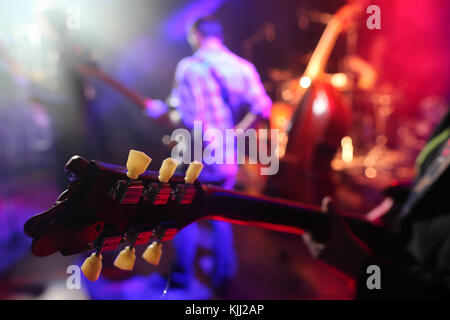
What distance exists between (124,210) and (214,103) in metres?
1.22

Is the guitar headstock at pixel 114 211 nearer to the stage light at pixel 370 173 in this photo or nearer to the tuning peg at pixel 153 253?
the tuning peg at pixel 153 253

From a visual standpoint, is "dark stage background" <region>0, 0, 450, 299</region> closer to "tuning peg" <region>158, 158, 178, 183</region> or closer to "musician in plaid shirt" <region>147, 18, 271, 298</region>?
"tuning peg" <region>158, 158, 178, 183</region>

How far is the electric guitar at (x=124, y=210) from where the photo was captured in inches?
18.8

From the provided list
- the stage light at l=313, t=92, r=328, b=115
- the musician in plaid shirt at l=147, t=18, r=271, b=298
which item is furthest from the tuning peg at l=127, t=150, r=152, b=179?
the stage light at l=313, t=92, r=328, b=115

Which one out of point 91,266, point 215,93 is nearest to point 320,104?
point 215,93

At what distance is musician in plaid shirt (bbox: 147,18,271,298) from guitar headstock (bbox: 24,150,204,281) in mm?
919

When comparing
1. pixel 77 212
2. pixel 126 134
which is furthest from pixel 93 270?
pixel 126 134

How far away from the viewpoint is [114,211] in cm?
54

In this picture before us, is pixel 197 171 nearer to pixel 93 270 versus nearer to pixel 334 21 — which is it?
pixel 93 270

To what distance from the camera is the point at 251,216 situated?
84 centimetres

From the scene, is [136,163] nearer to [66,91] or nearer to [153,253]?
[153,253]

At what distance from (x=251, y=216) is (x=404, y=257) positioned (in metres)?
0.69

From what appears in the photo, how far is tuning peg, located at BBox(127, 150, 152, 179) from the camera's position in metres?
0.54

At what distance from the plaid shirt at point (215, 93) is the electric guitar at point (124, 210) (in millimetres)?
872
